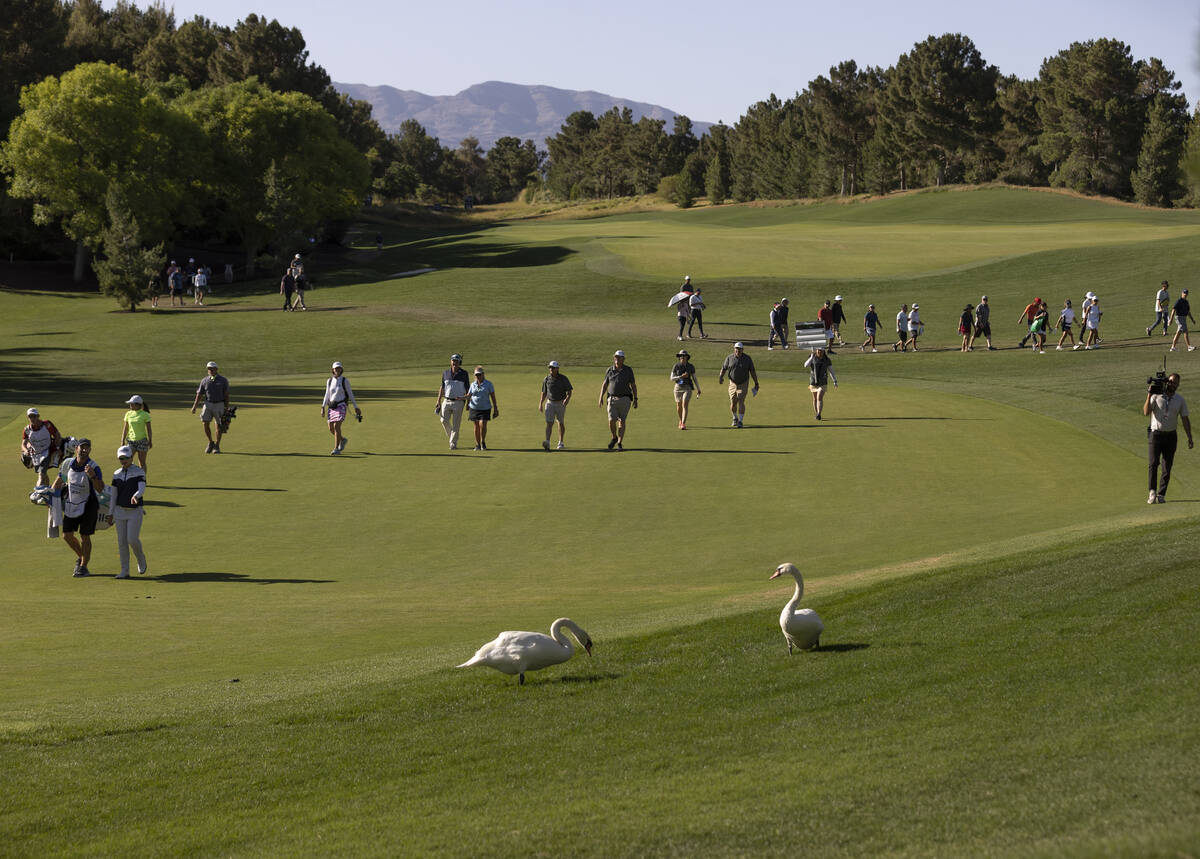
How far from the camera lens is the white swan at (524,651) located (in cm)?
1131

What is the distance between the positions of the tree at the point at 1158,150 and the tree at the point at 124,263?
7834cm

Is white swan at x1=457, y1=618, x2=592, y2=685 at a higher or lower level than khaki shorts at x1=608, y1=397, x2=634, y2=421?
lower

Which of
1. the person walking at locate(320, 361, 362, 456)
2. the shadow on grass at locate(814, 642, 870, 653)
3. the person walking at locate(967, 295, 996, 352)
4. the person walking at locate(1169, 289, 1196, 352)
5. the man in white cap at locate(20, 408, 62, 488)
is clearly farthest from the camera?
the person walking at locate(967, 295, 996, 352)

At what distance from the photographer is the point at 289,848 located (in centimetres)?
839

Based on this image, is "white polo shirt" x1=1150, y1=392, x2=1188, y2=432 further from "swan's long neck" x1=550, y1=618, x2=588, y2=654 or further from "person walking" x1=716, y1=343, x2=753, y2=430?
"swan's long neck" x1=550, y1=618, x2=588, y2=654

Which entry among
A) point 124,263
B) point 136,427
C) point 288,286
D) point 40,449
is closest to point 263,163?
point 124,263

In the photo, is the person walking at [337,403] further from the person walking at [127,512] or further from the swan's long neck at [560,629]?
the swan's long neck at [560,629]

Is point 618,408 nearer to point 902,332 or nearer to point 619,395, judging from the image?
point 619,395

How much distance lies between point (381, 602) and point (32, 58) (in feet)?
290

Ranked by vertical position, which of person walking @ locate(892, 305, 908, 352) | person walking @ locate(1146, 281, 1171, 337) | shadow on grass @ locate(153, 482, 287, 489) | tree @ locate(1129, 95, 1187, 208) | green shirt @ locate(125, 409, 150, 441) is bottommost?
shadow on grass @ locate(153, 482, 287, 489)

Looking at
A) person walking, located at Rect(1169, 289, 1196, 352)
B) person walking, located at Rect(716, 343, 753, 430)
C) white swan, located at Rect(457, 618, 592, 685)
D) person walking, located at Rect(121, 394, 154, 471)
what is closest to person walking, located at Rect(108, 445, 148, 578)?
person walking, located at Rect(121, 394, 154, 471)

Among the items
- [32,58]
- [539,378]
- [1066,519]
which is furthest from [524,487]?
[32,58]

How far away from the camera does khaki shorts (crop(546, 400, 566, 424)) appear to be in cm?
2817

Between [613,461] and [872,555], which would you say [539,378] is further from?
[872,555]
